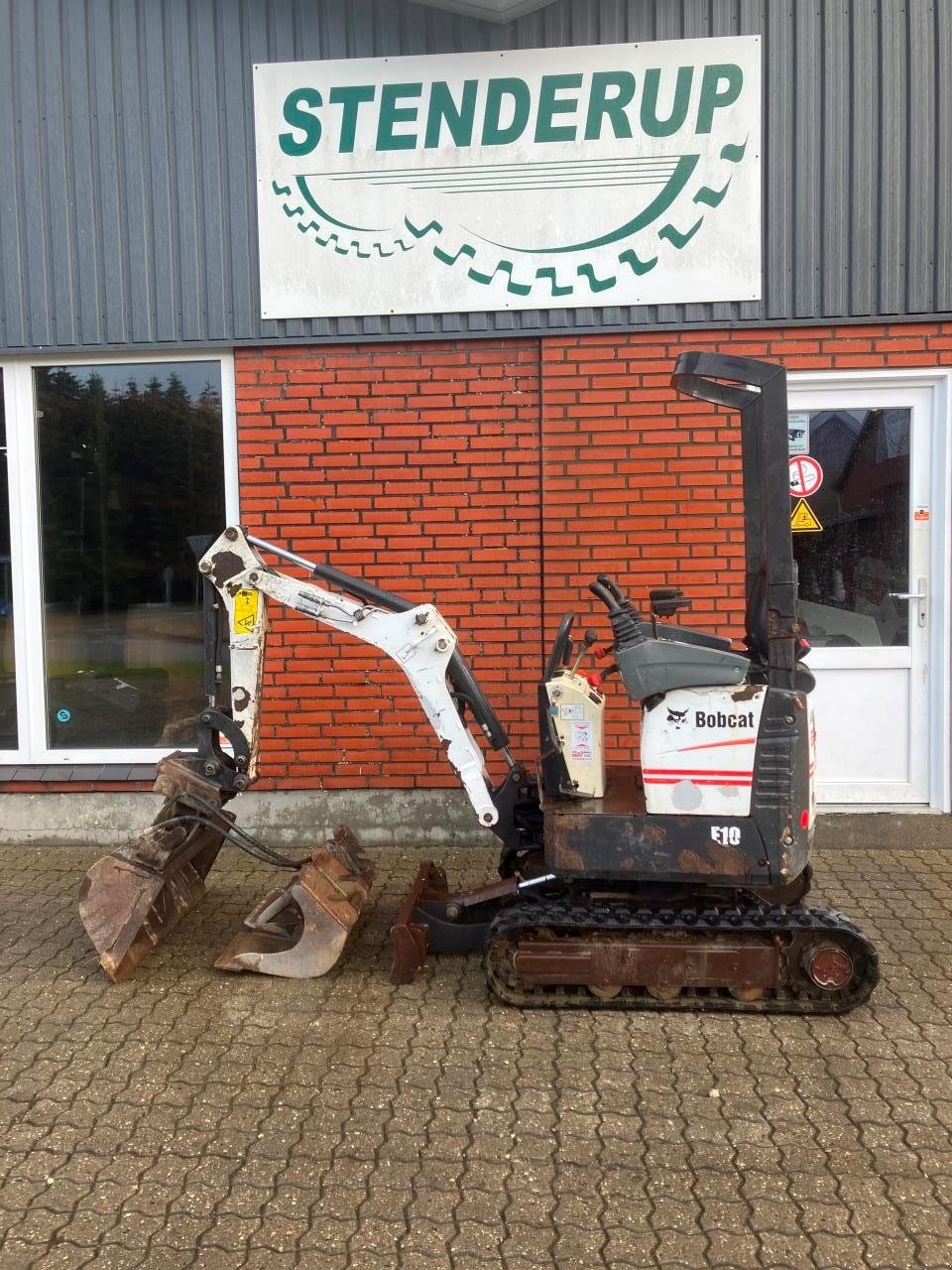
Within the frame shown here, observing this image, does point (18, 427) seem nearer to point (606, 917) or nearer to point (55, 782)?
point (55, 782)

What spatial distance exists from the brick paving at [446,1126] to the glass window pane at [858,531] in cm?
217

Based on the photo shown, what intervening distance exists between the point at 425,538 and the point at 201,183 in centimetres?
255

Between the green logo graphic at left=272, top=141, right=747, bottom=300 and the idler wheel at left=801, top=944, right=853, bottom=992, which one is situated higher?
the green logo graphic at left=272, top=141, right=747, bottom=300

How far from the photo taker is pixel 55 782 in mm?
6246

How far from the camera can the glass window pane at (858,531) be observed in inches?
235

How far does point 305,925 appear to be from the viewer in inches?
166

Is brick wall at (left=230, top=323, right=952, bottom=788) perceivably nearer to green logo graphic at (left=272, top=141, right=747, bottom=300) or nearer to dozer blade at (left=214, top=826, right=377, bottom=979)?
green logo graphic at (left=272, top=141, right=747, bottom=300)

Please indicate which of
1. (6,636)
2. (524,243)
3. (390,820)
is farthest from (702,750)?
(6,636)

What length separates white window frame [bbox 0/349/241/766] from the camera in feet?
20.3

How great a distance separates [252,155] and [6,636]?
3.43 meters

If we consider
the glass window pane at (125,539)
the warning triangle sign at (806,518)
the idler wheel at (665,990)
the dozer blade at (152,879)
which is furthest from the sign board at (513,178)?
the idler wheel at (665,990)

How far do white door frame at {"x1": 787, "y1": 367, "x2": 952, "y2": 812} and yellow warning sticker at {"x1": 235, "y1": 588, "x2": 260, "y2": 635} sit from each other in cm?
354

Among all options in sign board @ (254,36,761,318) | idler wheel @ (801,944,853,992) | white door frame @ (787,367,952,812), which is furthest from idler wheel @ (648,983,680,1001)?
sign board @ (254,36,761,318)

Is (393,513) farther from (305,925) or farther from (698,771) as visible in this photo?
(698,771)
